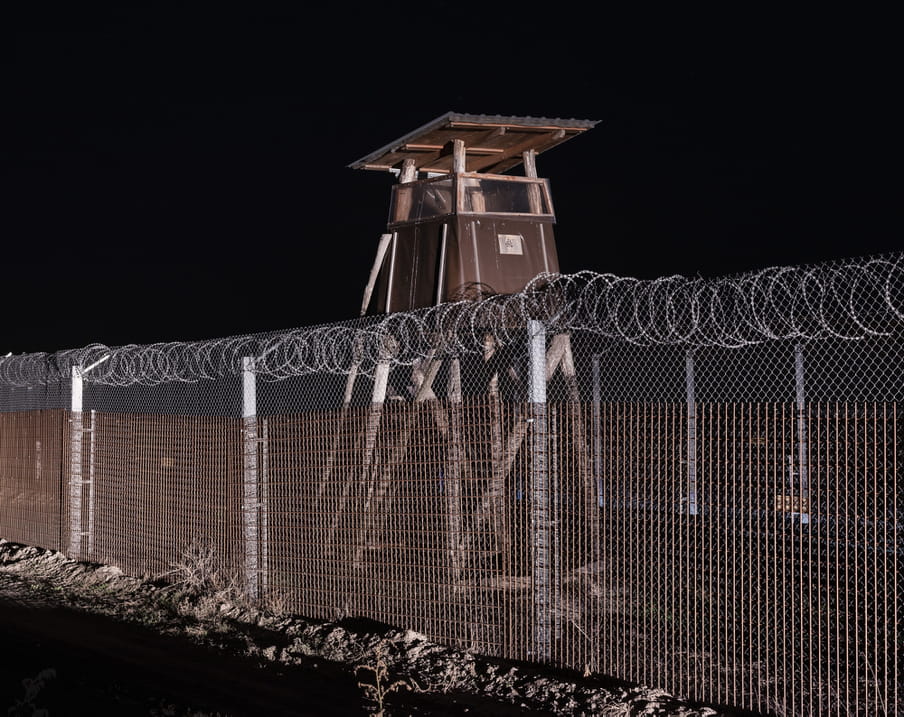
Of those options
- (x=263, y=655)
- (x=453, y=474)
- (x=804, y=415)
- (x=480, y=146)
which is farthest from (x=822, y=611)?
(x=480, y=146)

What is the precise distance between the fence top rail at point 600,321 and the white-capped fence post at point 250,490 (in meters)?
0.33

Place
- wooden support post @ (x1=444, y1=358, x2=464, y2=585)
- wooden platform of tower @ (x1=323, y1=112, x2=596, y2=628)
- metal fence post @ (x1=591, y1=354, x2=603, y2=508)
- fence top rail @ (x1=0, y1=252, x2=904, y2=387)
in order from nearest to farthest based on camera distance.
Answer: fence top rail @ (x1=0, y1=252, x2=904, y2=387) → metal fence post @ (x1=591, y1=354, x2=603, y2=508) → wooden support post @ (x1=444, y1=358, x2=464, y2=585) → wooden platform of tower @ (x1=323, y1=112, x2=596, y2=628)

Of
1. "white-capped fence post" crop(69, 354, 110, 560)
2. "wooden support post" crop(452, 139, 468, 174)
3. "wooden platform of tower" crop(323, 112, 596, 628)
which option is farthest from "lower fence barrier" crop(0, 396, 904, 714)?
"wooden support post" crop(452, 139, 468, 174)

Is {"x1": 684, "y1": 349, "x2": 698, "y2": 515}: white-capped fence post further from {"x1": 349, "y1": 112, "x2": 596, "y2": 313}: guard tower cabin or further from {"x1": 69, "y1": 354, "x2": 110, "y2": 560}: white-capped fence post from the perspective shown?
{"x1": 69, "y1": 354, "x2": 110, "y2": 560}: white-capped fence post

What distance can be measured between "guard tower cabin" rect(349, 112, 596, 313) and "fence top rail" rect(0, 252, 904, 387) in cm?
59

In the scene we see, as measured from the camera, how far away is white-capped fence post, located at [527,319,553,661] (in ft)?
25.7

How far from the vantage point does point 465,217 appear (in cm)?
1222

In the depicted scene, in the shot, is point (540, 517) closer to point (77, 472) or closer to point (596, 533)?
point (596, 533)

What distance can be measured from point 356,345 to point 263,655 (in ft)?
9.59

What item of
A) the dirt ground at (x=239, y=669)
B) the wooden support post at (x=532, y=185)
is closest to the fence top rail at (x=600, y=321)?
the wooden support post at (x=532, y=185)

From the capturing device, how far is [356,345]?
995 cm

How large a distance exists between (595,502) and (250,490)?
13.7ft

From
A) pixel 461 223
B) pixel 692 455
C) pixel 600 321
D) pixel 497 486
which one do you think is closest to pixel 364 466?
pixel 497 486

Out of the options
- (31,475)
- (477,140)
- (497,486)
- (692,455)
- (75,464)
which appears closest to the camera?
(692,455)
